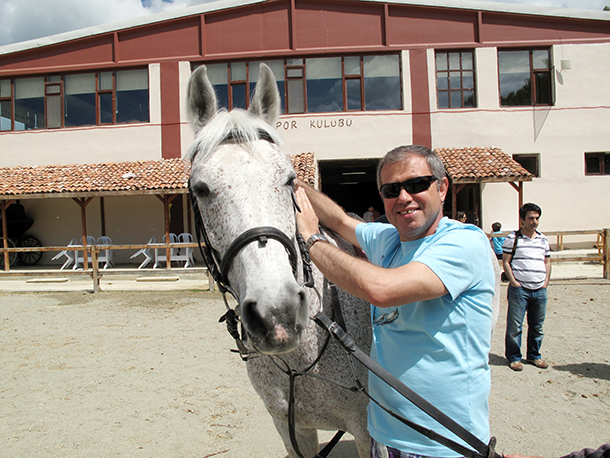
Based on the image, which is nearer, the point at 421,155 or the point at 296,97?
the point at 421,155

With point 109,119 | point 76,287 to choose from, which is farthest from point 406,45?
point 76,287

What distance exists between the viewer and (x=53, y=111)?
15773mm

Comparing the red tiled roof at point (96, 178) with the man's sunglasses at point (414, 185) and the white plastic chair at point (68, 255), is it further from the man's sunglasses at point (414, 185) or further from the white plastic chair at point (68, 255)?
the man's sunglasses at point (414, 185)

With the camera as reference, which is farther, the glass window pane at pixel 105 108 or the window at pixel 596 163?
the glass window pane at pixel 105 108

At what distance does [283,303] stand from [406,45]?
16.1 m

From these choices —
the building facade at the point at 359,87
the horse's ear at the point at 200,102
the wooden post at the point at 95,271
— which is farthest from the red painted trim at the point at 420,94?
the horse's ear at the point at 200,102

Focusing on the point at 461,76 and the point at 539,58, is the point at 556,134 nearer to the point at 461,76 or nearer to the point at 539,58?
the point at 539,58

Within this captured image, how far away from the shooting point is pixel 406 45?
14695 mm

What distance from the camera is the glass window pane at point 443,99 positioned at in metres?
14.9

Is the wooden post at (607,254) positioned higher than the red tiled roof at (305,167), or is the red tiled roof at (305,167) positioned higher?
the red tiled roof at (305,167)

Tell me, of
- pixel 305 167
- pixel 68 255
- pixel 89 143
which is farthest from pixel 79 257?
pixel 305 167

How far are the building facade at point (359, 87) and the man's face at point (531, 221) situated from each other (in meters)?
9.86

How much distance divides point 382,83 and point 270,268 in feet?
50.8

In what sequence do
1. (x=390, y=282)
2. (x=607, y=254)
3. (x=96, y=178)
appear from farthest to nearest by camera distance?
1. (x=96, y=178)
2. (x=607, y=254)
3. (x=390, y=282)
